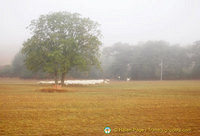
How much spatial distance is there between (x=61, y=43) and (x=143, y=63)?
36.1 meters

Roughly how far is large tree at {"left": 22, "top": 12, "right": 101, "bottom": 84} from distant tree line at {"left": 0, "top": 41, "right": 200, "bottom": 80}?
85.5ft

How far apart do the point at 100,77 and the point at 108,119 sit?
60.0 meters

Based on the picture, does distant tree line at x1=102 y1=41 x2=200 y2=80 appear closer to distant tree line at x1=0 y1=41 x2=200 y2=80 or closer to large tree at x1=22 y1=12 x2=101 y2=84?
distant tree line at x1=0 y1=41 x2=200 y2=80

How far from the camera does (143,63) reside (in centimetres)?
6328

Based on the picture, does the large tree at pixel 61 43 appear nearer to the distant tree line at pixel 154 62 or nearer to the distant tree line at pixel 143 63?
the distant tree line at pixel 143 63

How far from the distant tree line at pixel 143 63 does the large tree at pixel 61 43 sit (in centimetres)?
2605

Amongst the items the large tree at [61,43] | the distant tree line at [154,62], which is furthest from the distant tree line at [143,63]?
the large tree at [61,43]

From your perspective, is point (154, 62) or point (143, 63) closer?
point (154, 62)

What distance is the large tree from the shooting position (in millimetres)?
32875

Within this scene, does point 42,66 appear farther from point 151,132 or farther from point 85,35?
point 151,132

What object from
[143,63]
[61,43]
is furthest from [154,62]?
[61,43]

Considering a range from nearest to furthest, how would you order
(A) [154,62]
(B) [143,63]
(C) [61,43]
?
(C) [61,43] → (A) [154,62] → (B) [143,63]

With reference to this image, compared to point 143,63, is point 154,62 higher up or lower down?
higher up

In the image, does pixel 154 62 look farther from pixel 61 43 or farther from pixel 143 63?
pixel 61 43
